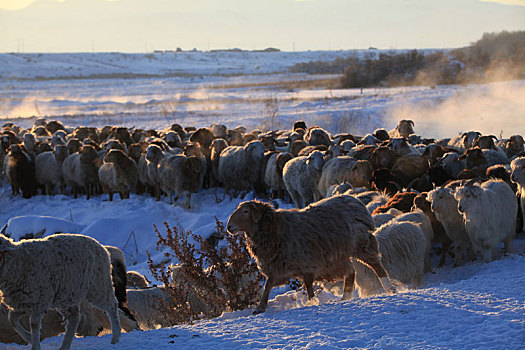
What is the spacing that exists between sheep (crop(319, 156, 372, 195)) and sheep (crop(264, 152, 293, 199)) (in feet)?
6.28

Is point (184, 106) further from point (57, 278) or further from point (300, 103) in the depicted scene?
point (57, 278)

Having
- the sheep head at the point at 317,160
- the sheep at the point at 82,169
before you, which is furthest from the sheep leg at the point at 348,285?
the sheep at the point at 82,169

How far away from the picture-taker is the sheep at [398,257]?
7570 millimetres

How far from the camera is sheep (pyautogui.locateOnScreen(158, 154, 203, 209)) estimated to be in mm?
15320

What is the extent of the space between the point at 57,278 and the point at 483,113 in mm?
27877

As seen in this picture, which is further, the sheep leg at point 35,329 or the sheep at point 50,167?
the sheep at point 50,167

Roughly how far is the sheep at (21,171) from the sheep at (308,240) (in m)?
13.0

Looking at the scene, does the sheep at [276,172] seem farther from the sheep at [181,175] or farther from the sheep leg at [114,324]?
the sheep leg at [114,324]

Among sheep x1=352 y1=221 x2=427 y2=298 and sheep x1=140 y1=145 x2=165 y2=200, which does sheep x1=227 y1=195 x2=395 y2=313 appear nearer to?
sheep x1=352 y1=221 x2=427 y2=298

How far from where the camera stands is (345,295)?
7.08 m

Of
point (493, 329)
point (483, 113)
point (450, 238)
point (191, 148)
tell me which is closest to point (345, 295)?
point (493, 329)

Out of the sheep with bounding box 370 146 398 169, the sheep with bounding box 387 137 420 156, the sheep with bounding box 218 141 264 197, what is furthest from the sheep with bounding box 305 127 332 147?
the sheep with bounding box 370 146 398 169

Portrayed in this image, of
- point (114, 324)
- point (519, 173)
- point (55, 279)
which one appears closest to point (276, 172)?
point (519, 173)

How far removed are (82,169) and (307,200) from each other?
7.27 metres
